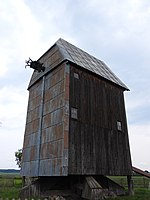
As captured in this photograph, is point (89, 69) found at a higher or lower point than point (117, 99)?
higher

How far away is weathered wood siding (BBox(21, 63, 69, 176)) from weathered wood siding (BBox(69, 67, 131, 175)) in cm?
44

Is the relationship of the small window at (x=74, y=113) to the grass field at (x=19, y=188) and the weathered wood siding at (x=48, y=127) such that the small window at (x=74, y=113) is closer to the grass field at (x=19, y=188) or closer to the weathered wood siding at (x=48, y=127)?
the weathered wood siding at (x=48, y=127)

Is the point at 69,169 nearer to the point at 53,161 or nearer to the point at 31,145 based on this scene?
the point at 53,161

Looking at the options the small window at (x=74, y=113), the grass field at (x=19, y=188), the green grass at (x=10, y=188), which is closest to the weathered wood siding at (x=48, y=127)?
the small window at (x=74, y=113)

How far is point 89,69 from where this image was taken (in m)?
14.3

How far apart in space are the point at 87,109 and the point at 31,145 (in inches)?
193

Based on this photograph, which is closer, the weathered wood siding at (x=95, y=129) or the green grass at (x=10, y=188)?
the weathered wood siding at (x=95, y=129)

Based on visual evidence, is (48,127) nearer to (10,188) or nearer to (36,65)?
(36,65)

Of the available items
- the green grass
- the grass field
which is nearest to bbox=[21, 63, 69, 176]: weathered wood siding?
the green grass

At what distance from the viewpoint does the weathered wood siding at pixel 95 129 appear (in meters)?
11.5

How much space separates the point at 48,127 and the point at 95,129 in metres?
2.93

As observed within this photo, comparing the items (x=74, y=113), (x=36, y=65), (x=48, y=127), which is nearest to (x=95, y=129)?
(x=74, y=113)

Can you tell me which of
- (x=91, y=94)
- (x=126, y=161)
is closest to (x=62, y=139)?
(x=91, y=94)

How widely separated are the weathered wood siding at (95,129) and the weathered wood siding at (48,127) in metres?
0.44
